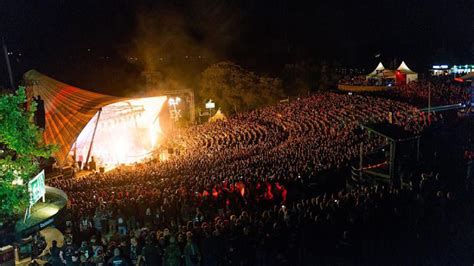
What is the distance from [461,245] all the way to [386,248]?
1.78 meters

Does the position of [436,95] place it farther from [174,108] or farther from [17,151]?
[17,151]

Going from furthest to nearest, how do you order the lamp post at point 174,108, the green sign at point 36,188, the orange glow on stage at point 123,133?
the lamp post at point 174,108
the orange glow on stage at point 123,133
the green sign at point 36,188

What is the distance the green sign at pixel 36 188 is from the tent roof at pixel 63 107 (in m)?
10.2

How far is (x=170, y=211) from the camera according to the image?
10.3m

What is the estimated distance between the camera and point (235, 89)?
131 feet

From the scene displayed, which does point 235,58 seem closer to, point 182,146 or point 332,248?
point 182,146

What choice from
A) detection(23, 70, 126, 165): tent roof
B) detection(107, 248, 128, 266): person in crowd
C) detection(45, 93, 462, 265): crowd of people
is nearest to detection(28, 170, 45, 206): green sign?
detection(45, 93, 462, 265): crowd of people

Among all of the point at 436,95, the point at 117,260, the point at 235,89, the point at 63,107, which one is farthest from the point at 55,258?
the point at 235,89

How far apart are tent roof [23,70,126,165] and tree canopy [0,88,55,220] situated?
10.7 m

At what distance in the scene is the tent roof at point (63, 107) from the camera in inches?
793

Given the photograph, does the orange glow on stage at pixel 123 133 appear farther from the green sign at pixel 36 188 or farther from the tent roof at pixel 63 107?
the green sign at pixel 36 188

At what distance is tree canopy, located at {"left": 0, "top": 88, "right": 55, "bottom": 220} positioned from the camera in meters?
9.07

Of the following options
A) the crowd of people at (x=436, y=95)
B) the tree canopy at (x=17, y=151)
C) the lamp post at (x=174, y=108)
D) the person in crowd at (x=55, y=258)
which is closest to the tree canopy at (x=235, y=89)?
the lamp post at (x=174, y=108)

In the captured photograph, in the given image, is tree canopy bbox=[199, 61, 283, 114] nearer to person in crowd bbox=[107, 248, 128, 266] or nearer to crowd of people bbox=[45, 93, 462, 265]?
crowd of people bbox=[45, 93, 462, 265]
